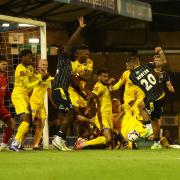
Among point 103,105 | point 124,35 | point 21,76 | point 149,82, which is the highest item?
point 124,35

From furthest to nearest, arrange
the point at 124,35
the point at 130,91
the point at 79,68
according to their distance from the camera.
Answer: the point at 124,35
the point at 130,91
the point at 79,68

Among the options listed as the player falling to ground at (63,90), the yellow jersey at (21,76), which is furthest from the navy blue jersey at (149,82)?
the yellow jersey at (21,76)

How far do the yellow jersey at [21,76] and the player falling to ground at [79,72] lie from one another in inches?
34.1

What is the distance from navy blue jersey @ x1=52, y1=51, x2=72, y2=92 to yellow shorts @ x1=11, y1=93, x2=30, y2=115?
0.57 m

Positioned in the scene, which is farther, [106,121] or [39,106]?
[39,106]

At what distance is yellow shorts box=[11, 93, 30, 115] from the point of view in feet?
40.9

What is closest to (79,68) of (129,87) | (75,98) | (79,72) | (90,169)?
(79,72)

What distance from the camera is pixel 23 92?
12.8 m

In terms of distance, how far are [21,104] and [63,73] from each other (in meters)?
0.94

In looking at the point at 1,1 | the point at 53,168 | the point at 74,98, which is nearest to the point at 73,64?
the point at 74,98

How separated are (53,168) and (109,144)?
5.87 m

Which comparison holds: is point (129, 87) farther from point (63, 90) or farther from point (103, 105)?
point (63, 90)

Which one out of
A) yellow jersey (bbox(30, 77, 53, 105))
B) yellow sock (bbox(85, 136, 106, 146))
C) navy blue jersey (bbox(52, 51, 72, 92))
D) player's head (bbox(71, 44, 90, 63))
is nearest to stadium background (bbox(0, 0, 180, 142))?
yellow jersey (bbox(30, 77, 53, 105))

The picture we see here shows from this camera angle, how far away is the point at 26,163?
27.2 ft
